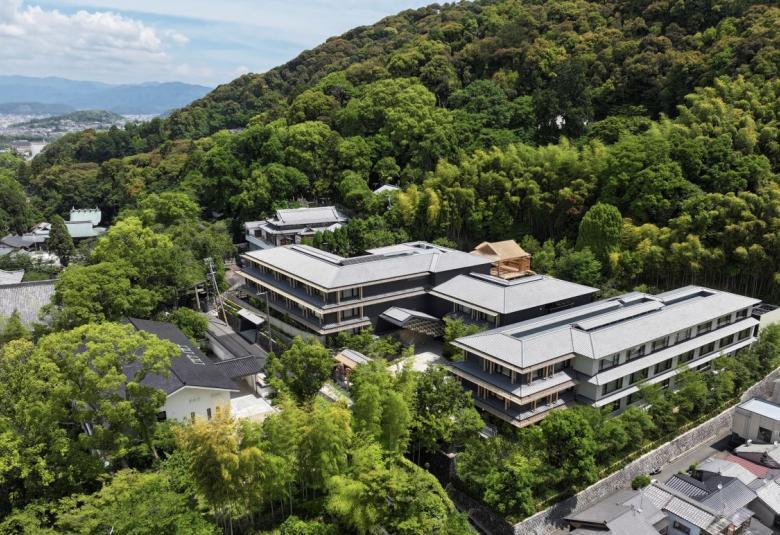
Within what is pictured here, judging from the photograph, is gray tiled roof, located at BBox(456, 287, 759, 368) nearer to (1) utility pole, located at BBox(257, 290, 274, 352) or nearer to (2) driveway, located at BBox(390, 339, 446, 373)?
(2) driveway, located at BBox(390, 339, 446, 373)

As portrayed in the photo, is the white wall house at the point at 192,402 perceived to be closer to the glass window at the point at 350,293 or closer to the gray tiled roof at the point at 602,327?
the glass window at the point at 350,293

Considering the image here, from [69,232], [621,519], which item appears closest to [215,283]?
[621,519]

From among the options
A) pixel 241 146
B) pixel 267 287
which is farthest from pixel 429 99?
pixel 267 287

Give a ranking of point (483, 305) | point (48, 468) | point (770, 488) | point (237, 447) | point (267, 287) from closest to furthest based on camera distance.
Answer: point (237, 447)
point (48, 468)
point (770, 488)
point (483, 305)
point (267, 287)

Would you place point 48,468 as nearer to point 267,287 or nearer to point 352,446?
point 352,446

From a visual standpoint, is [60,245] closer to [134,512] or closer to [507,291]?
[507,291]

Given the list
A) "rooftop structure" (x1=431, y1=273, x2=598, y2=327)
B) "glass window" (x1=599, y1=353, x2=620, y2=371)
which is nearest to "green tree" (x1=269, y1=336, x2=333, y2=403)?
"rooftop structure" (x1=431, y1=273, x2=598, y2=327)
